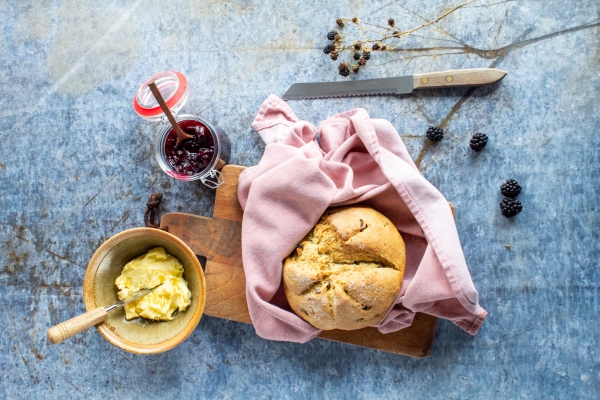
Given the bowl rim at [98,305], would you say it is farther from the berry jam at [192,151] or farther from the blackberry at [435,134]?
the blackberry at [435,134]

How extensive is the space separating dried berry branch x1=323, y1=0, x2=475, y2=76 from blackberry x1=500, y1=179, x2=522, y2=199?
2.17 ft

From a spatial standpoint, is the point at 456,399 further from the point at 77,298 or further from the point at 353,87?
the point at 77,298

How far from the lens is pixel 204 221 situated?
1.81 meters

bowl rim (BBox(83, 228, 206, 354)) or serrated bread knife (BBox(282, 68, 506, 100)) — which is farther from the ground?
serrated bread knife (BBox(282, 68, 506, 100))

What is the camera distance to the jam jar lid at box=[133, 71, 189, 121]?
5.69 feet

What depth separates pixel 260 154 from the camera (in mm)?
1887

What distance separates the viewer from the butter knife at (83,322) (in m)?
1.41

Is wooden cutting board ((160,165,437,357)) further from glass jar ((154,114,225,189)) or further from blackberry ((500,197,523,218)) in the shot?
blackberry ((500,197,523,218))

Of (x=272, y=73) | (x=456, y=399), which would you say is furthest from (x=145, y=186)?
(x=456, y=399)

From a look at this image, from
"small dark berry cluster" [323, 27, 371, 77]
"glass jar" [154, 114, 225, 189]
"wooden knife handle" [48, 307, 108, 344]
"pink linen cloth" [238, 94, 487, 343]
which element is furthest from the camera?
"small dark berry cluster" [323, 27, 371, 77]

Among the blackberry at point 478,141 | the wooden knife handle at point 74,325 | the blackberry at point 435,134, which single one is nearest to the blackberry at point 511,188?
the blackberry at point 478,141

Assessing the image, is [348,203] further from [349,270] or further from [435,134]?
[435,134]

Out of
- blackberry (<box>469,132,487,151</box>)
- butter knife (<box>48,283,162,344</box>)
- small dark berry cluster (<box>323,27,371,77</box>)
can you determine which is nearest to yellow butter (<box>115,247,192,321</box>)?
butter knife (<box>48,283,162,344</box>)

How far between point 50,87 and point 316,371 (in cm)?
156
